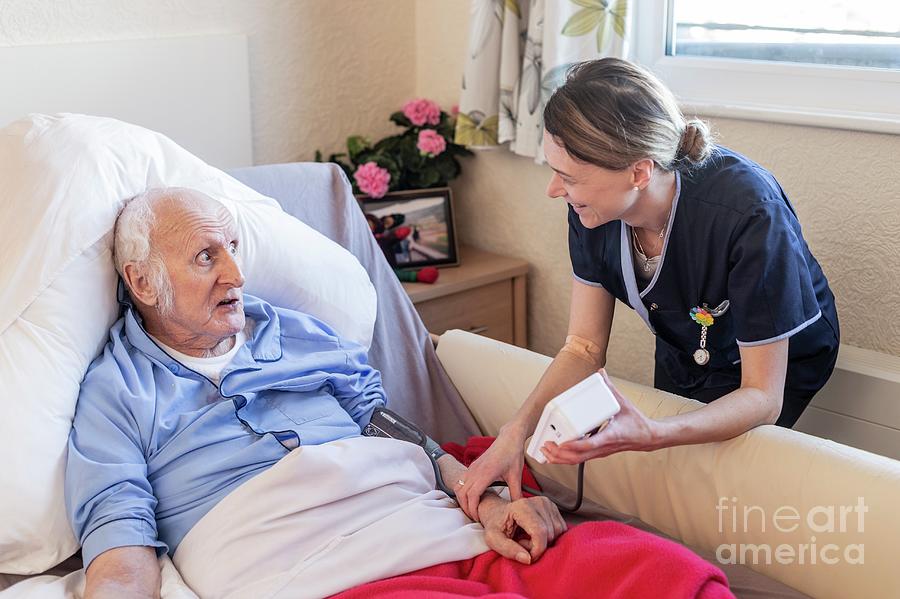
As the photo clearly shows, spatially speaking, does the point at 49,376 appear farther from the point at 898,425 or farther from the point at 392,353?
the point at 898,425

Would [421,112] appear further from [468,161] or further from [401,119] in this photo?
[468,161]

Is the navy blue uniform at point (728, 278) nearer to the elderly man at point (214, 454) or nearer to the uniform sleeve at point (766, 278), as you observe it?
the uniform sleeve at point (766, 278)

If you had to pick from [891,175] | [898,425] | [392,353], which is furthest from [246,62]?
[898,425]

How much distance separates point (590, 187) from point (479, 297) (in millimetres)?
1105

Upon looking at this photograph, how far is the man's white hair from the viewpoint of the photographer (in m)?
1.47

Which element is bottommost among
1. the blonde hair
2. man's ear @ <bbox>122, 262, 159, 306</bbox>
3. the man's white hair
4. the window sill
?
man's ear @ <bbox>122, 262, 159, 306</bbox>

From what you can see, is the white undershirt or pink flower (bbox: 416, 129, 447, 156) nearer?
the white undershirt

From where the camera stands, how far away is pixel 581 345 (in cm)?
167

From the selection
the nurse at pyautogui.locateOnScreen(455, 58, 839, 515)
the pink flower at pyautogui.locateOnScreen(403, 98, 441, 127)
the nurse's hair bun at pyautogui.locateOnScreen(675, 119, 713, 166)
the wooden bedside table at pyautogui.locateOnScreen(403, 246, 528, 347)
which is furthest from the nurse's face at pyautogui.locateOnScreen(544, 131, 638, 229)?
the pink flower at pyautogui.locateOnScreen(403, 98, 441, 127)

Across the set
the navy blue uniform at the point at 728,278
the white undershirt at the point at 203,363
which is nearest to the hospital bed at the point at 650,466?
the navy blue uniform at the point at 728,278

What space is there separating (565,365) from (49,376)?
813 millimetres

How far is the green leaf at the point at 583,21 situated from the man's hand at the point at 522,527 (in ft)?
3.75

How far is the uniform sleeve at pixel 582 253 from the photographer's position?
5.41ft

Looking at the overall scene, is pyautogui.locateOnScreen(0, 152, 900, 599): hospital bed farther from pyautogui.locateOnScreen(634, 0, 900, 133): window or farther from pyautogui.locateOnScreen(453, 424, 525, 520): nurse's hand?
pyautogui.locateOnScreen(634, 0, 900, 133): window
